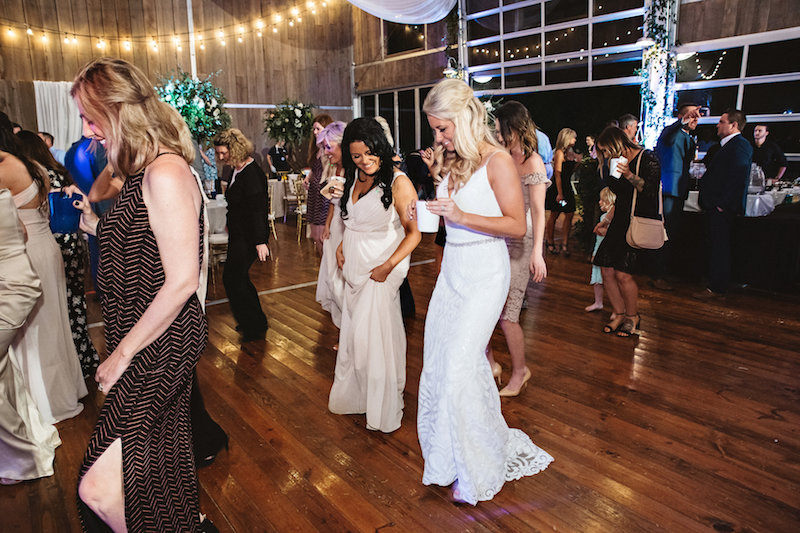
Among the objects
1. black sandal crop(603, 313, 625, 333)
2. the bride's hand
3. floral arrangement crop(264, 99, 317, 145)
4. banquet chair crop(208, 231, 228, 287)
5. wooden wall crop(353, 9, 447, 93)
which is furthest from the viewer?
wooden wall crop(353, 9, 447, 93)

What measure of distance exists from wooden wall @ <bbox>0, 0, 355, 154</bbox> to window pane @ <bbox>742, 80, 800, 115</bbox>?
9.40 m

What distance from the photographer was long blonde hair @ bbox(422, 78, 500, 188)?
2.04 meters

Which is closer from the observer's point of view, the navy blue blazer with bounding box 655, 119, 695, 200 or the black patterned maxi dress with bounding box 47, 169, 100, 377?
the black patterned maxi dress with bounding box 47, 169, 100, 377

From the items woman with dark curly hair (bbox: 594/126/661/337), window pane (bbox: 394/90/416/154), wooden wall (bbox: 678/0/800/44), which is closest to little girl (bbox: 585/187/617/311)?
woman with dark curly hair (bbox: 594/126/661/337)

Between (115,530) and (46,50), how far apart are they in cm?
1150

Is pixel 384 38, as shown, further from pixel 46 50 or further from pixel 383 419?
pixel 383 419

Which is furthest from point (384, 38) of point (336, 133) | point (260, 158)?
point (336, 133)

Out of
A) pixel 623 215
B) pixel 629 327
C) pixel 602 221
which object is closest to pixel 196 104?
pixel 602 221

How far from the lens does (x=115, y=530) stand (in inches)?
56.2

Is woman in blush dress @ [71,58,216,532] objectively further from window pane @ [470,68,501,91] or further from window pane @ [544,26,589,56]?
window pane @ [470,68,501,91]

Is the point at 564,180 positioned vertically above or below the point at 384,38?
below

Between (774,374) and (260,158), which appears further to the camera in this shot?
(260,158)

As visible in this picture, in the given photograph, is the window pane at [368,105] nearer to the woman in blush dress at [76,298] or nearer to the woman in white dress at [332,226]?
the woman in white dress at [332,226]

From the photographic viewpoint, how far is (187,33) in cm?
1166
